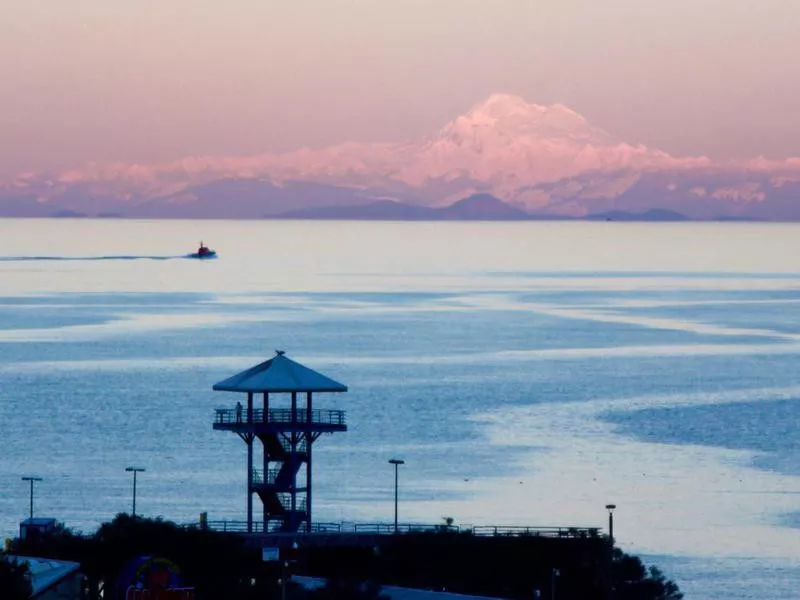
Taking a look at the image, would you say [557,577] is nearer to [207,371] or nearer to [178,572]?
[178,572]

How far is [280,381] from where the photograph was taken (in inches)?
1928

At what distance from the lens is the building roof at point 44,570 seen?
3809cm

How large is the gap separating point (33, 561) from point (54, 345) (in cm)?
8657

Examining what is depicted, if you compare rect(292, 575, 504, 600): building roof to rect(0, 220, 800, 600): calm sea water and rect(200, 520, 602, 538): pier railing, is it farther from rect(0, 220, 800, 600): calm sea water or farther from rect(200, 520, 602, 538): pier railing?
rect(0, 220, 800, 600): calm sea water

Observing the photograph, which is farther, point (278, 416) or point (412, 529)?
point (278, 416)

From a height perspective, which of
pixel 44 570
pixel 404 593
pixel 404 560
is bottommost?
pixel 404 593

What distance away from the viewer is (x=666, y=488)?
67.2 m

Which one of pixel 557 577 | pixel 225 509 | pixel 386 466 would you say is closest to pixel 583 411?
pixel 386 466

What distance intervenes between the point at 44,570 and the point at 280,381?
10.8 metres

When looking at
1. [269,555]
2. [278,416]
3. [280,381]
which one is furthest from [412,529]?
[269,555]

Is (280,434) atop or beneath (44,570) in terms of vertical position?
atop

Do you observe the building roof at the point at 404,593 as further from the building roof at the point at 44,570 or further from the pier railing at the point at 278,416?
the pier railing at the point at 278,416

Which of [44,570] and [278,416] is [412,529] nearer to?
[278,416]

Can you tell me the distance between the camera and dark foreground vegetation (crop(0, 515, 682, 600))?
136 ft
